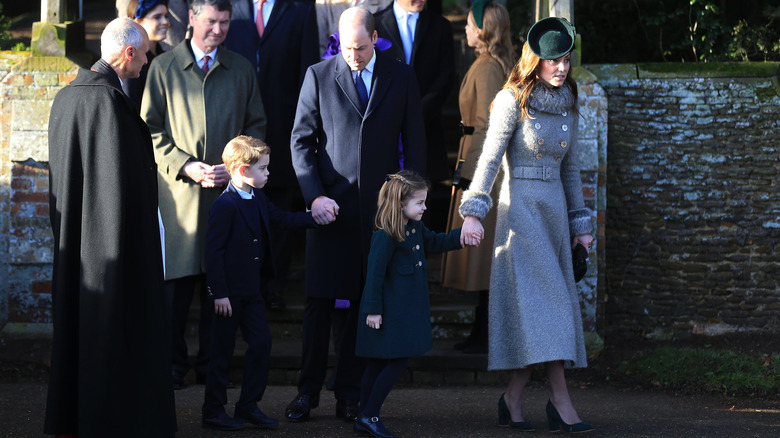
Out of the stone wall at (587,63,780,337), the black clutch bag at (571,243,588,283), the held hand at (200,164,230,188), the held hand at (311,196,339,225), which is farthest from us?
the stone wall at (587,63,780,337)

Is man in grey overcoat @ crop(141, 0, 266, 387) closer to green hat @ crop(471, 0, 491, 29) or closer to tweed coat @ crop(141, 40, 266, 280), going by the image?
tweed coat @ crop(141, 40, 266, 280)

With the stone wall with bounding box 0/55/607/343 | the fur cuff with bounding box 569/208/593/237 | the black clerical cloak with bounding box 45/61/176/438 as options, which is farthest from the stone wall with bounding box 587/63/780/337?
the black clerical cloak with bounding box 45/61/176/438

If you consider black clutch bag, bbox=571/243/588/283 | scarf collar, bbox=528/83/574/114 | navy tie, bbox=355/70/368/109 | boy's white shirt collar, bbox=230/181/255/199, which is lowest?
black clutch bag, bbox=571/243/588/283

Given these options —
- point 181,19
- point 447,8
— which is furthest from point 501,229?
point 447,8

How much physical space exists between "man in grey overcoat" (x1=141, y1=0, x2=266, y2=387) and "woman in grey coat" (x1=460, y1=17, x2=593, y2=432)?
166cm

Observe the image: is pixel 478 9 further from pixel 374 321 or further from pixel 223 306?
pixel 223 306

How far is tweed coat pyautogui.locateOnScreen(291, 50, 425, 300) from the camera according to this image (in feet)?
16.9

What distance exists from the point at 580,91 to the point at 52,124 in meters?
3.72

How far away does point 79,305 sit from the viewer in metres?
4.32

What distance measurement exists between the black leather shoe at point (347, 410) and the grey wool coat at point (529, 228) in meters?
0.73

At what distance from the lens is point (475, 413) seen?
545cm

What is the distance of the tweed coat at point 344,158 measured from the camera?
514cm

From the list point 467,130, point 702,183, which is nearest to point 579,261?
point 467,130

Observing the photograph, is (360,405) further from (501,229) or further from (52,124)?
(52,124)
